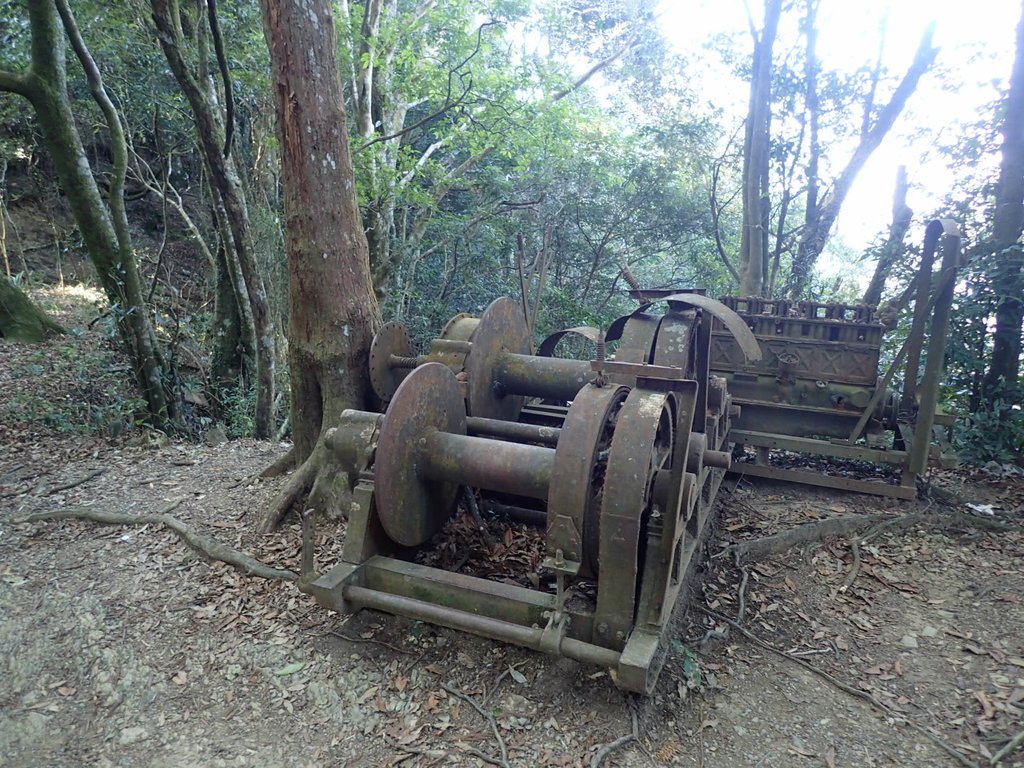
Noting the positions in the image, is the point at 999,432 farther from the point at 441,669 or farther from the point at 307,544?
the point at 307,544

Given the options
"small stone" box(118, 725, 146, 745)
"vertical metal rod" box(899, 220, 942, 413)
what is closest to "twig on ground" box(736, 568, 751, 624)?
"vertical metal rod" box(899, 220, 942, 413)

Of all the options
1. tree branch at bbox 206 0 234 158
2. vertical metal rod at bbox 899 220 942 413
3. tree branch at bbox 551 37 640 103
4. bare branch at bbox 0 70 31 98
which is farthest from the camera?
tree branch at bbox 551 37 640 103

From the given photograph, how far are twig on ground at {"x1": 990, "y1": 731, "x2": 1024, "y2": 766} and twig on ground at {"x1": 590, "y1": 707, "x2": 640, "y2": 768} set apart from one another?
1629 mm

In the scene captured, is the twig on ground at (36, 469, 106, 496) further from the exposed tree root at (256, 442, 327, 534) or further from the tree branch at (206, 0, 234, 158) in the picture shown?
the tree branch at (206, 0, 234, 158)

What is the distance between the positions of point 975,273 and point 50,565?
8366 mm

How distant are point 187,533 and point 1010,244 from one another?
7887mm

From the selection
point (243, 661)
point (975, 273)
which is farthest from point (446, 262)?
point (243, 661)

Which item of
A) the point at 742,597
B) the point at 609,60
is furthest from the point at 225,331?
the point at 609,60

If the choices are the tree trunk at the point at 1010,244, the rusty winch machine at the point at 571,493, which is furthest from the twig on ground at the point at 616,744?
the tree trunk at the point at 1010,244

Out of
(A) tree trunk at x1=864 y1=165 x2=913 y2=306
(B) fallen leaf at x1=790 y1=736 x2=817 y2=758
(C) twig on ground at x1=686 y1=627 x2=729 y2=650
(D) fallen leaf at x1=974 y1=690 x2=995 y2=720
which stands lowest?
(B) fallen leaf at x1=790 y1=736 x2=817 y2=758

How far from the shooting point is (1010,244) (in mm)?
6098

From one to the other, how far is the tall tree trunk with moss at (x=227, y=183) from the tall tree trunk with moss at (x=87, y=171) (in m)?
0.97

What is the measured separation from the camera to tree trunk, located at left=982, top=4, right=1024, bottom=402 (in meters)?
5.95

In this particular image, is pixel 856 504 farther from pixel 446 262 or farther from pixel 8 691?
pixel 446 262
